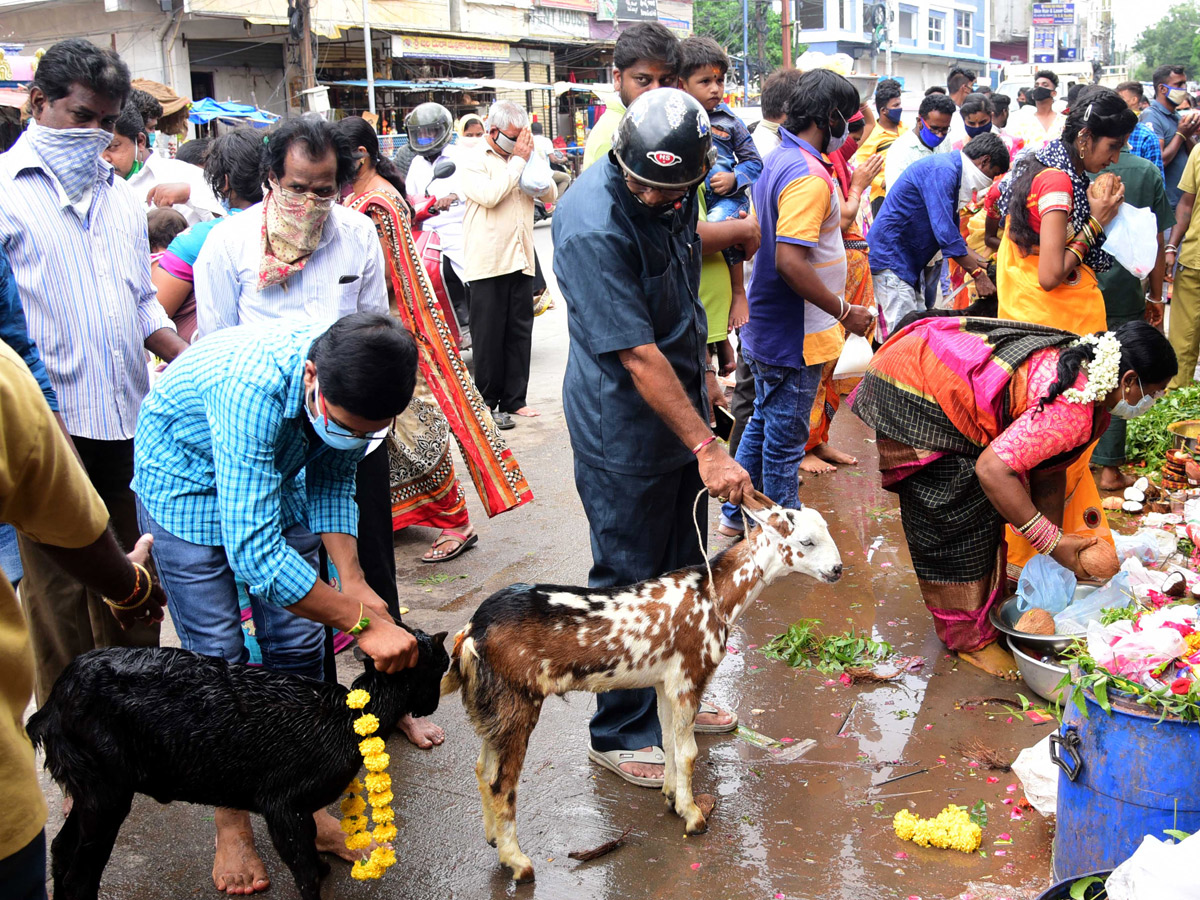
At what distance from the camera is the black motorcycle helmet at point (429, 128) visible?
9.58 m

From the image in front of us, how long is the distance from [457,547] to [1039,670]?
294 centimetres

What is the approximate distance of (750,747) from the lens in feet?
12.1

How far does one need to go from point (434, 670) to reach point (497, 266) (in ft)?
16.6

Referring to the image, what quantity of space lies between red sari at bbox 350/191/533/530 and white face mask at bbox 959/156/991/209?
443 centimetres

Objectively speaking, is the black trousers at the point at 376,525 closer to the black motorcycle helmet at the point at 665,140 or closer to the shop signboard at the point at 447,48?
the black motorcycle helmet at the point at 665,140

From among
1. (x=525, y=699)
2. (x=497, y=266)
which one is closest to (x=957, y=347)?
(x=525, y=699)

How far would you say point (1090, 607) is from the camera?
3748 millimetres

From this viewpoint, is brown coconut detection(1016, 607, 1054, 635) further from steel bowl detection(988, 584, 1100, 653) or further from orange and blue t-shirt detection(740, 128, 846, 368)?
orange and blue t-shirt detection(740, 128, 846, 368)

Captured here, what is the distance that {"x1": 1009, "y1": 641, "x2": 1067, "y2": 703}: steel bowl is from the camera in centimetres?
368

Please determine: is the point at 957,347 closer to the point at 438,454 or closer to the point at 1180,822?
the point at 1180,822

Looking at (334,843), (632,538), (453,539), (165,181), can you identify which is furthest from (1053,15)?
(334,843)

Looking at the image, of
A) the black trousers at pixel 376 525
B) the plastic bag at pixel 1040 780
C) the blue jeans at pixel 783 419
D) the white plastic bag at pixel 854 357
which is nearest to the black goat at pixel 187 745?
the black trousers at pixel 376 525

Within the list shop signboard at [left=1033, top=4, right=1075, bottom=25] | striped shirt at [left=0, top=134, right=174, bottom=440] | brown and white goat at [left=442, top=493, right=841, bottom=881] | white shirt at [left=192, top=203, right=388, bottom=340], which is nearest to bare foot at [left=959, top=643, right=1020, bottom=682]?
brown and white goat at [left=442, top=493, right=841, bottom=881]

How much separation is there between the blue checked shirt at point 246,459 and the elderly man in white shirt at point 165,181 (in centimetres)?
368
